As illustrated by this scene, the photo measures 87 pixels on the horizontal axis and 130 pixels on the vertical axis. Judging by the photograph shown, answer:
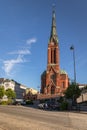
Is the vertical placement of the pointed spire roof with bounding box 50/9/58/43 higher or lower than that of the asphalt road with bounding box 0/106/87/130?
higher

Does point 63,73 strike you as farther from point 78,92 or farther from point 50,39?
point 78,92

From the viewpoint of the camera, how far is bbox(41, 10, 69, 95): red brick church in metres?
153

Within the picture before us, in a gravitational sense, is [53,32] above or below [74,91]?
above

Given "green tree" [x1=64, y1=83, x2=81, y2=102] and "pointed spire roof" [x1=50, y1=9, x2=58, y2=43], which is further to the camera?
"pointed spire roof" [x1=50, y1=9, x2=58, y2=43]

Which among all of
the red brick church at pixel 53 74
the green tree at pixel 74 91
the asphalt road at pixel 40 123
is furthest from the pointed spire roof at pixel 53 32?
the asphalt road at pixel 40 123

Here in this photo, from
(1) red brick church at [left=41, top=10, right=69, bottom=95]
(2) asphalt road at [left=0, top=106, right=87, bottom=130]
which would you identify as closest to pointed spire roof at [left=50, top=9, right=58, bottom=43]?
(1) red brick church at [left=41, top=10, right=69, bottom=95]

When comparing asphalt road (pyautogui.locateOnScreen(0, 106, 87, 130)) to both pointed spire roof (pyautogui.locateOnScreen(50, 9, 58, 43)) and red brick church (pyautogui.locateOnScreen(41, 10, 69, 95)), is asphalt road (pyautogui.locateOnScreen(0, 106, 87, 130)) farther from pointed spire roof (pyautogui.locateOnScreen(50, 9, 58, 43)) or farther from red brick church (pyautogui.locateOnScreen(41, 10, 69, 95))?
pointed spire roof (pyautogui.locateOnScreen(50, 9, 58, 43))

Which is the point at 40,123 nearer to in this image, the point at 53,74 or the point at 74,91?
the point at 74,91

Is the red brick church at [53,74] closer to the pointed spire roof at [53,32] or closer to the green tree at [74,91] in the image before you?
the pointed spire roof at [53,32]

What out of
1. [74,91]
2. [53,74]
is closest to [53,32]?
[53,74]

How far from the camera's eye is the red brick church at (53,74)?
503 ft

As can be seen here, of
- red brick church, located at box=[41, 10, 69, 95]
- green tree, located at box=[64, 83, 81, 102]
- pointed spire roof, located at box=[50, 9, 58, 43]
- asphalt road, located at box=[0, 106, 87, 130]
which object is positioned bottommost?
asphalt road, located at box=[0, 106, 87, 130]

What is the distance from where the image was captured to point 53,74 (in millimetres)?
157500

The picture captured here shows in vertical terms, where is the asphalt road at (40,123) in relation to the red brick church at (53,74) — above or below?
below
